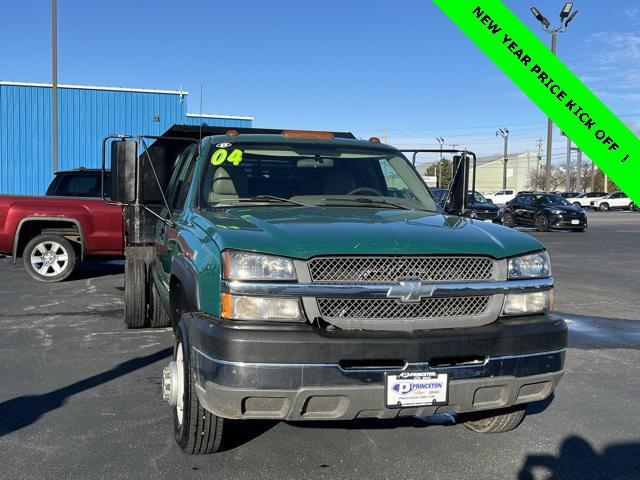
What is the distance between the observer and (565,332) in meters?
3.62

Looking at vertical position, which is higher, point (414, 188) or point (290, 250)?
point (414, 188)

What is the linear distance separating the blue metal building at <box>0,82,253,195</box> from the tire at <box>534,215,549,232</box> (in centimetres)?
1740

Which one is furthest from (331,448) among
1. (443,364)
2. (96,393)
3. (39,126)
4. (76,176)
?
(39,126)

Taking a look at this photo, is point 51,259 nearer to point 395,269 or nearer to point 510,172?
point 395,269

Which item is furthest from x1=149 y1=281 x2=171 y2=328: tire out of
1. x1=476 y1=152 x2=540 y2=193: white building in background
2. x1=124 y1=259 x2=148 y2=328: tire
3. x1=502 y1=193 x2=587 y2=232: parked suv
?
x1=476 y1=152 x2=540 y2=193: white building in background

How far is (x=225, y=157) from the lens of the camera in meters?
4.73

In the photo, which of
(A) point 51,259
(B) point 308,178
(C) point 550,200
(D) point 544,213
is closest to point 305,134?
(B) point 308,178

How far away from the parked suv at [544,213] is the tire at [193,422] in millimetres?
24321

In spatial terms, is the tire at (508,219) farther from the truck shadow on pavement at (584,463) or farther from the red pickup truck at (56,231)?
the truck shadow on pavement at (584,463)

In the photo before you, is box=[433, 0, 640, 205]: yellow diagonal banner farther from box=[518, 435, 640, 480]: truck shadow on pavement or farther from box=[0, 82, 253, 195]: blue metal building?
box=[0, 82, 253, 195]: blue metal building

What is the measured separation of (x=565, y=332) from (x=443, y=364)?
805 millimetres

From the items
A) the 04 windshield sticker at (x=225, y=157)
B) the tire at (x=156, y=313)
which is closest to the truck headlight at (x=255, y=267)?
the 04 windshield sticker at (x=225, y=157)

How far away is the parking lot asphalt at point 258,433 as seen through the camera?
12.0ft

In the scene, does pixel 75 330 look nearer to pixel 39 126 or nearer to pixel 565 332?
pixel 565 332
